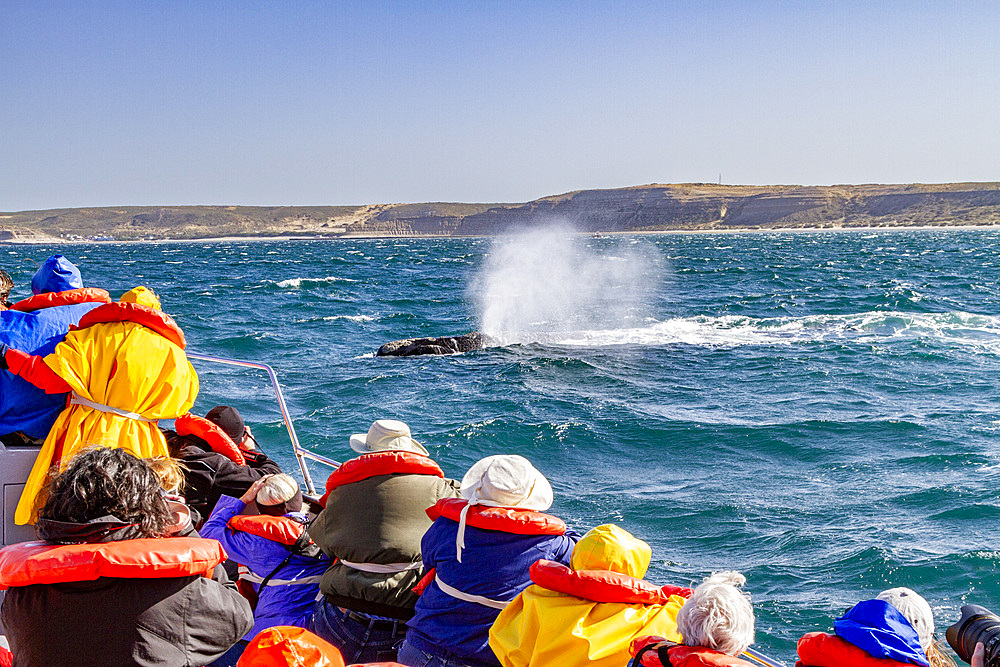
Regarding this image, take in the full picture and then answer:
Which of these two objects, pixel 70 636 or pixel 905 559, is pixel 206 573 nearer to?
pixel 70 636

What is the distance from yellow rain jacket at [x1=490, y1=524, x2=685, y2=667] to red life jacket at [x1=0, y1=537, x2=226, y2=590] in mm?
1346

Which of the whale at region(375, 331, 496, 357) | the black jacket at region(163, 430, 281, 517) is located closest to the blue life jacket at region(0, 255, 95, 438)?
the black jacket at region(163, 430, 281, 517)

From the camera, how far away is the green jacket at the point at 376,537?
4.05m

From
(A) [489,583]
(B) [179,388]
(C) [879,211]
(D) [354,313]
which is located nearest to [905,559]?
(A) [489,583]

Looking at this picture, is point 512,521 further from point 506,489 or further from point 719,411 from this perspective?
point 719,411

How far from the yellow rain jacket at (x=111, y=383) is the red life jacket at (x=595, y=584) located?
2374mm

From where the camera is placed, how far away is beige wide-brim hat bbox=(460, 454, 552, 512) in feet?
12.4

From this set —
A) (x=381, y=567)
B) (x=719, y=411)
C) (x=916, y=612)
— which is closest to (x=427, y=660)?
(x=381, y=567)

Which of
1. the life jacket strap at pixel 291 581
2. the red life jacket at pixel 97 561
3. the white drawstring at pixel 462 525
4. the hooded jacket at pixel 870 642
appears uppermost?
the red life jacket at pixel 97 561

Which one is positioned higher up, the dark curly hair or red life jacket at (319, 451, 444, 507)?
the dark curly hair

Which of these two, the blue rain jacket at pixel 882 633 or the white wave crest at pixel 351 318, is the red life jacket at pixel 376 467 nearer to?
the blue rain jacket at pixel 882 633

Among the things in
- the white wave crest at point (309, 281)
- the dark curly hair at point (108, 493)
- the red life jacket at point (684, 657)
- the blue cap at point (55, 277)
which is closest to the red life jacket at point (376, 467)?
the dark curly hair at point (108, 493)

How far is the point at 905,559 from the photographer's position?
30.3 ft

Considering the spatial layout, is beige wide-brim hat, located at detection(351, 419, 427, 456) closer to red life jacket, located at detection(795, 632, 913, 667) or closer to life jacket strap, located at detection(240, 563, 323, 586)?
life jacket strap, located at detection(240, 563, 323, 586)
